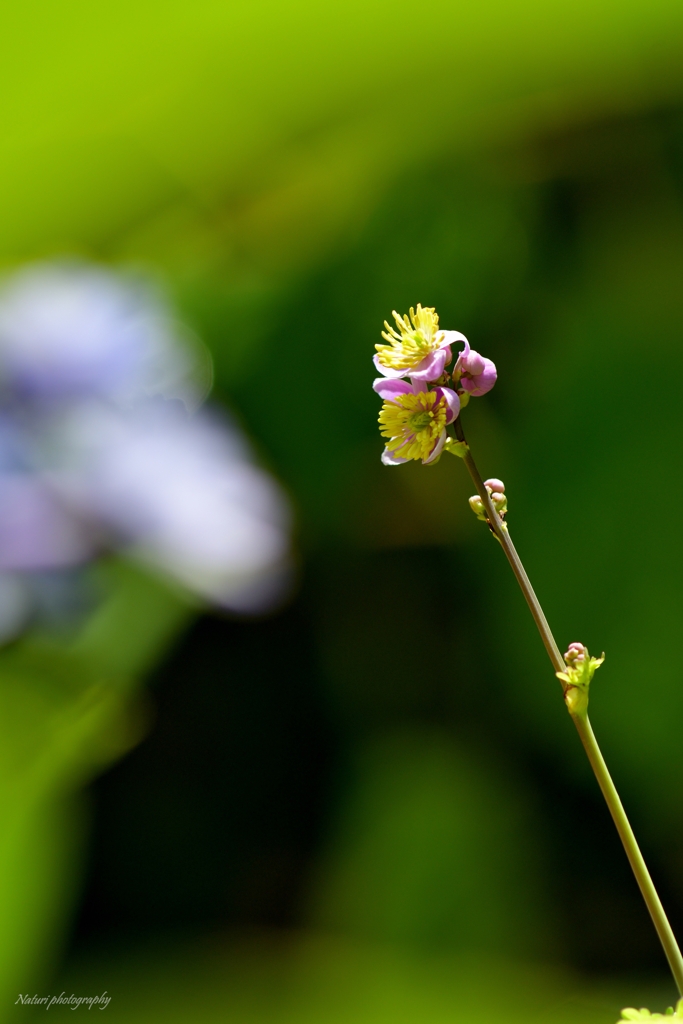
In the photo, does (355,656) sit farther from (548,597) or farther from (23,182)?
(23,182)

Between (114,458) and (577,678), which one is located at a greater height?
(114,458)

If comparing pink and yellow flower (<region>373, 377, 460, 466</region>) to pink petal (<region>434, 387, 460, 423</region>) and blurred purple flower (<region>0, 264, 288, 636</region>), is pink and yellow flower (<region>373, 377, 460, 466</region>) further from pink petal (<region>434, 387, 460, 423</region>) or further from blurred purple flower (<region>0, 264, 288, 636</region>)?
blurred purple flower (<region>0, 264, 288, 636</region>)

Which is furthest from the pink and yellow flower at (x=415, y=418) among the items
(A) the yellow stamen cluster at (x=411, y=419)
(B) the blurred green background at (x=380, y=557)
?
(B) the blurred green background at (x=380, y=557)

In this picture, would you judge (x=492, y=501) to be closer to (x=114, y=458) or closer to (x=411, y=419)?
(x=411, y=419)

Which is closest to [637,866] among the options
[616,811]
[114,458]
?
[616,811]

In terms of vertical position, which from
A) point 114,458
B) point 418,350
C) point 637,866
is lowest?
point 637,866

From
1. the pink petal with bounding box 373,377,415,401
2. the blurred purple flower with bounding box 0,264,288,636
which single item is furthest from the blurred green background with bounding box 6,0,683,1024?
the pink petal with bounding box 373,377,415,401

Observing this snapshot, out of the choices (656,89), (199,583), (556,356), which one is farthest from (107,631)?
(656,89)
